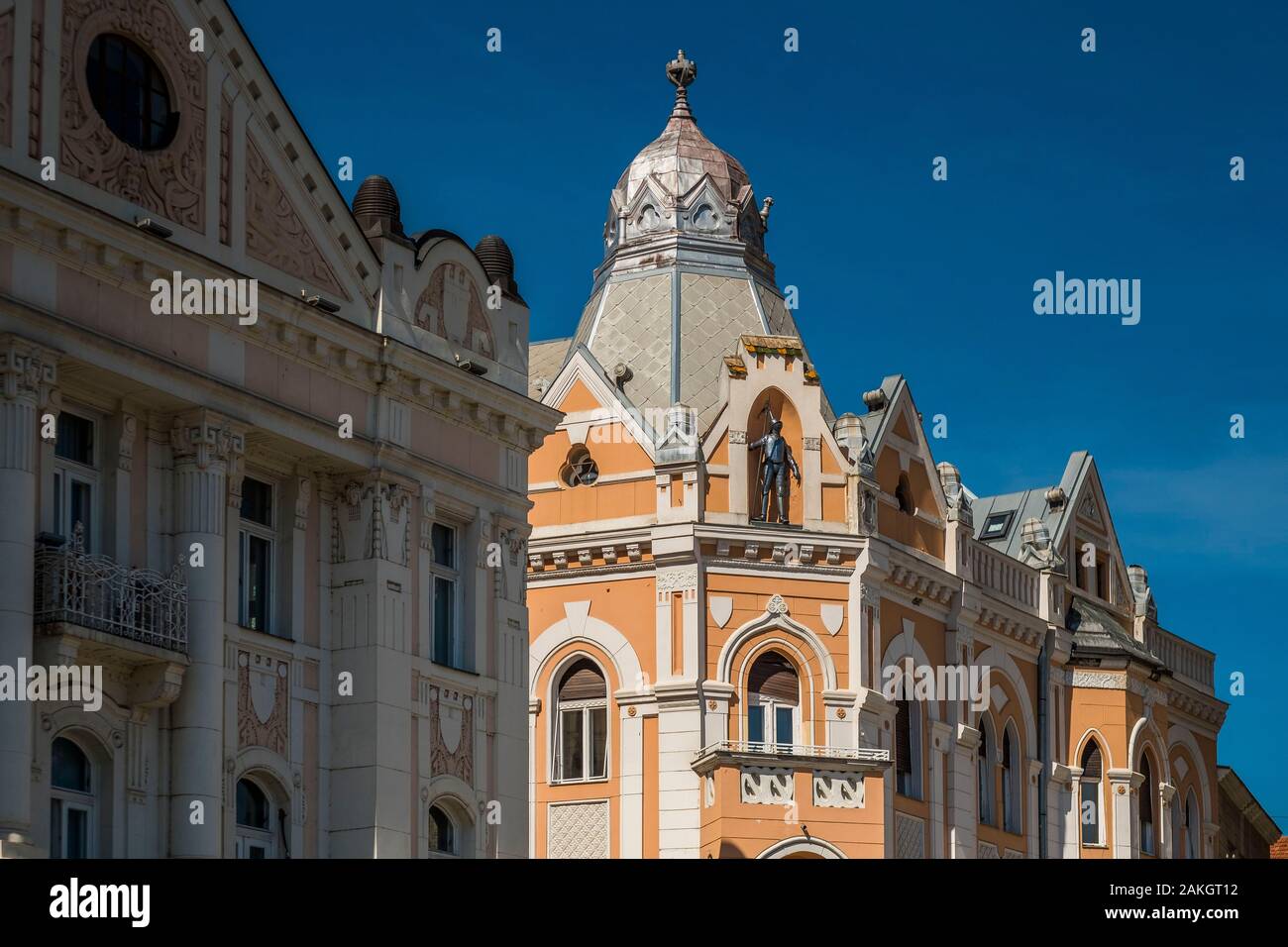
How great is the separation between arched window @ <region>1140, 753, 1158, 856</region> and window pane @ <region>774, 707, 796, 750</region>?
40.8 ft

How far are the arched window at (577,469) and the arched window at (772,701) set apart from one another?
4828 millimetres

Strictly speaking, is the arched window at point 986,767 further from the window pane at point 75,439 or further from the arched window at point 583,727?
the window pane at point 75,439

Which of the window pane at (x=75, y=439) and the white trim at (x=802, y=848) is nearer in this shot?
the window pane at (x=75, y=439)

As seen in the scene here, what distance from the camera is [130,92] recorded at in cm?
3512

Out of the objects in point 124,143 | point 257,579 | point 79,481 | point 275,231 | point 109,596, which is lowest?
point 109,596

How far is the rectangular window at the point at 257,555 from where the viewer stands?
119 feet

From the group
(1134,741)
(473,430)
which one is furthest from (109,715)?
(1134,741)

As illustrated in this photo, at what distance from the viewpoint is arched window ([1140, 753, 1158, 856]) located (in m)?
61.2

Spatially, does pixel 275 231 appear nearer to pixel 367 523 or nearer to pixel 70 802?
pixel 367 523

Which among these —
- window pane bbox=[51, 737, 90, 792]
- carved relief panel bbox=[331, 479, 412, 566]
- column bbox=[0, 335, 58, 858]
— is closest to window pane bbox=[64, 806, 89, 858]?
window pane bbox=[51, 737, 90, 792]

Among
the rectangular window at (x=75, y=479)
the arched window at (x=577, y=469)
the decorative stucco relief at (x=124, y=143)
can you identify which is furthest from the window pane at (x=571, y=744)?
the rectangular window at (x=75, y=479)

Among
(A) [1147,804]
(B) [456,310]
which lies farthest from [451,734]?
(A) [1147,804]

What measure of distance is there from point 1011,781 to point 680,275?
1233cm
